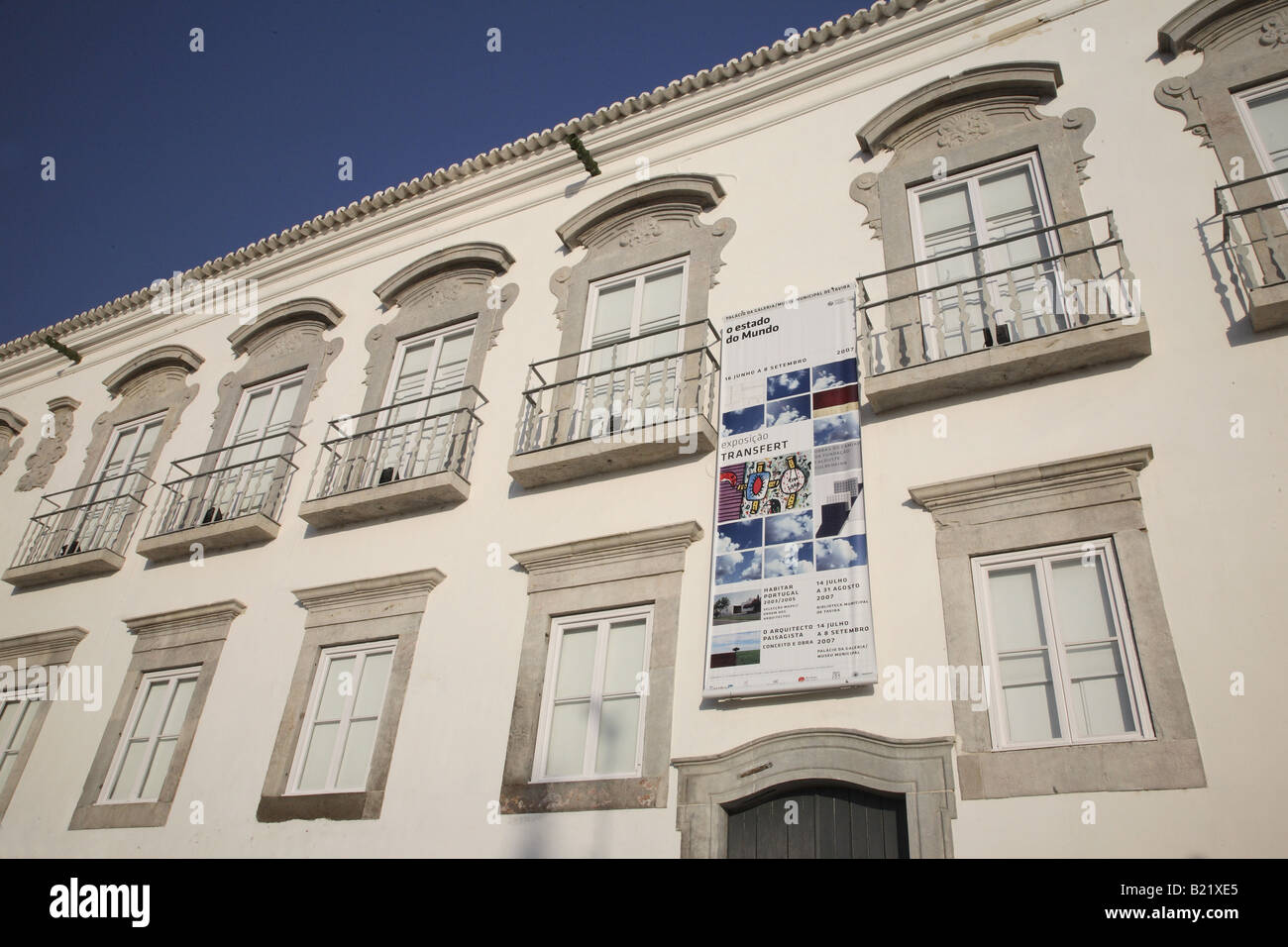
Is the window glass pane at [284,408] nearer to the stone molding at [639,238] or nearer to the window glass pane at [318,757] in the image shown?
the stone molding at [639,238]

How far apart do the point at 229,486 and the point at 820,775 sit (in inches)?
282

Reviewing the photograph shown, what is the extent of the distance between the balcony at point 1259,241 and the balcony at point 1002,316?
614mm

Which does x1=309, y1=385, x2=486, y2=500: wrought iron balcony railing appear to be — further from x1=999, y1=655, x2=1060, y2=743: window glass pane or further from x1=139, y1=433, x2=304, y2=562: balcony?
x1=999, y1=655, x2=1060, y2=743: window glass pane

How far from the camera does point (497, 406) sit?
29.6 feet

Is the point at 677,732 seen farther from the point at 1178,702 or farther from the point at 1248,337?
the point at 1248,337

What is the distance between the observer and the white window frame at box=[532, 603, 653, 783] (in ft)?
21.6

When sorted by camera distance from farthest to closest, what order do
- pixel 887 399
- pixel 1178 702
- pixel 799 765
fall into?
pixel 887 399
pixel 799 765
pixel 1178 702

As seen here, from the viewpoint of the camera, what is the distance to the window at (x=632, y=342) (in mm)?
8125

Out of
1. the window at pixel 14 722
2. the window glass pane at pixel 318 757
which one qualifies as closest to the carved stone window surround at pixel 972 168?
the window glass pane at pixel 318 757

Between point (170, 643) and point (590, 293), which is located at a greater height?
point (590, 293)

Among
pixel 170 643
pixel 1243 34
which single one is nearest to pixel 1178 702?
pixel 1243 34

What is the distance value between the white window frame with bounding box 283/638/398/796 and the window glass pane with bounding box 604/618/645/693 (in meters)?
1.94

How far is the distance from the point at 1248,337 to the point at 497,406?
5.92m

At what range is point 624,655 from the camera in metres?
7.01
